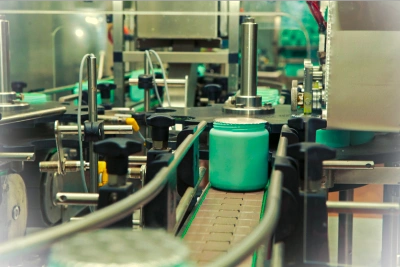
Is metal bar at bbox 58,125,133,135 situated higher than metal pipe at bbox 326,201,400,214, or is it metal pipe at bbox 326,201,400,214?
metal bar at bbox 58,125,133,135

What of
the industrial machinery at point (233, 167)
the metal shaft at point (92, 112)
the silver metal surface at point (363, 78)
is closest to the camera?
the industrial machinery at point (233, 167)

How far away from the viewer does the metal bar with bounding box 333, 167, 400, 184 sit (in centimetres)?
134

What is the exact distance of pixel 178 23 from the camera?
3.07 metres

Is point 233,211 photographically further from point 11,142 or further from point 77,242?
point 11,142

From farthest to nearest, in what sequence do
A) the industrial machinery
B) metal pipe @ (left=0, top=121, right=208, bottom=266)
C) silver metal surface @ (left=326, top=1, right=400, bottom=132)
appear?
silver metal surface @ (left=326, top=1, right=400, bottom=132), the industrial machinery, metal pipe @ (left=0, top=121, right=208, bottom=266)

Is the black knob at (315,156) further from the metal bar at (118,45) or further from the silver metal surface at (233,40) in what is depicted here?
the metal bar at (118,45)

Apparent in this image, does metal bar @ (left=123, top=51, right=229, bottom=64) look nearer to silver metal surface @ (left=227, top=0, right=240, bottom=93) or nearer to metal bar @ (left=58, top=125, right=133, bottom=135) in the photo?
silver metal surface @ (left=227, top=0, right=240, bottom=93)

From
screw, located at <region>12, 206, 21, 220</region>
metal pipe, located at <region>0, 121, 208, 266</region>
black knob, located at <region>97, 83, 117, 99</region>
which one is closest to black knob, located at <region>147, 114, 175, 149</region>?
metal pipe, located at <region>0, 121, 208, 266</region>

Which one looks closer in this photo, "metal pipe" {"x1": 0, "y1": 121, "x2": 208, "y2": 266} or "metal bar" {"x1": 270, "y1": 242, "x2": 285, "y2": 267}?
"metal pipe" {"x1": 0, "y1": 121, "x2": 208, "y2": 266}

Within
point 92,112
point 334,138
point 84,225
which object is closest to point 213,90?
point 92,112

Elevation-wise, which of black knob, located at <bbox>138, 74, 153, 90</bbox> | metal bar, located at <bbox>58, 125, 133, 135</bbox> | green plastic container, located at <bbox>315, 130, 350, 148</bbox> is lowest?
green plastic container, located at <bbox>315, 130, 350, 148</bbox>

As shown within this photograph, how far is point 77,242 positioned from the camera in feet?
2.19

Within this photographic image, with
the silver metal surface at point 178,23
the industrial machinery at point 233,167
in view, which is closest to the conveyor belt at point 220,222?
the industrial machinery at point 233,167

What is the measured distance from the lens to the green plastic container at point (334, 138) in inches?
56.1
